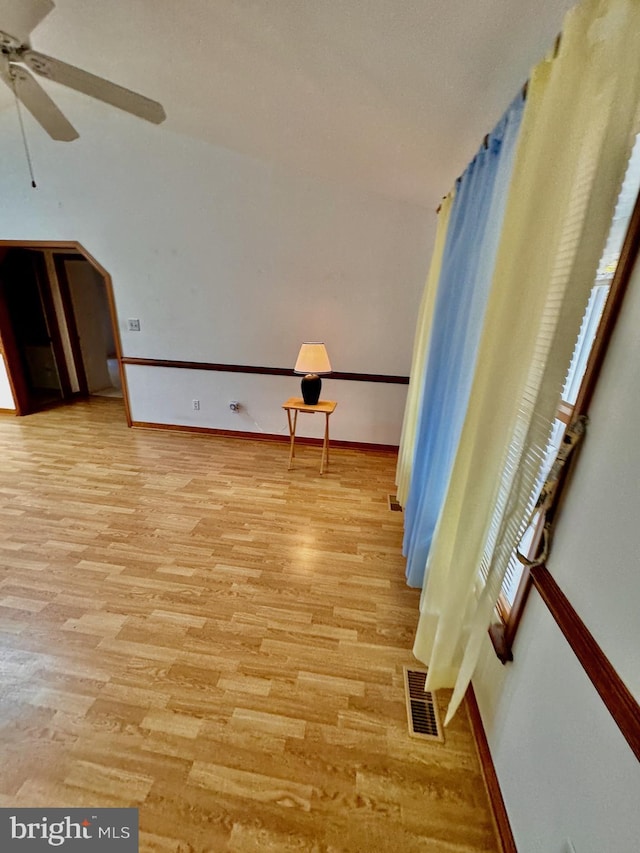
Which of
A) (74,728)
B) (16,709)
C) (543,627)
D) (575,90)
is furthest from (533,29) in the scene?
(16,709)

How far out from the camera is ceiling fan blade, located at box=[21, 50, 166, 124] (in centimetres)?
158

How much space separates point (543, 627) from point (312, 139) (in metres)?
2.67

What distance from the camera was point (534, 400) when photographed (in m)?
0.85

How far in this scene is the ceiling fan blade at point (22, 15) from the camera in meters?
1.32

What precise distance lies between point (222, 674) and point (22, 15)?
9.07 ft

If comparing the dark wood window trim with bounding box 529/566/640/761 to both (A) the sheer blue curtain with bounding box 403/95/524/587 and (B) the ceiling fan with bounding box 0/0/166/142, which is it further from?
(B) the ceiling fan with bounding box 0/0/166/142

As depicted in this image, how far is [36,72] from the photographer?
1.71 metres

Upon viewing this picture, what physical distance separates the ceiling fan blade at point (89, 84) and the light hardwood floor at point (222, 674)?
92.5 inches

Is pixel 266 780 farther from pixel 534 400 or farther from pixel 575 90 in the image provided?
pixel 575 90

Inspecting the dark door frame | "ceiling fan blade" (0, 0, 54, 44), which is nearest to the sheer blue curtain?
"ceiling fan blade" (0, 0, 54, 44)

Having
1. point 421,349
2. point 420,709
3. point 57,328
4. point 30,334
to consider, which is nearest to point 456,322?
point 421,349

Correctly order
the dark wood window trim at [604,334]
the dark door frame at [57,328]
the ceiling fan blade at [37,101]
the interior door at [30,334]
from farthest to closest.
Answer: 1. the interior door at [30,334]
2. the dark door frame at [57,328]
3. the ceiling fan blade at [37,101]
4. the dark wood window trim at [604,334]

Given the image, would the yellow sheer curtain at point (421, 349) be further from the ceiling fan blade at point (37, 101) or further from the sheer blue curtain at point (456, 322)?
the ceiling fan blade at point (37, 101)

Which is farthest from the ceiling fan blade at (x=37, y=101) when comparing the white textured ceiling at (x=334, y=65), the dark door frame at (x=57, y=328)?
the dark door frame at (x=57, y=328)
